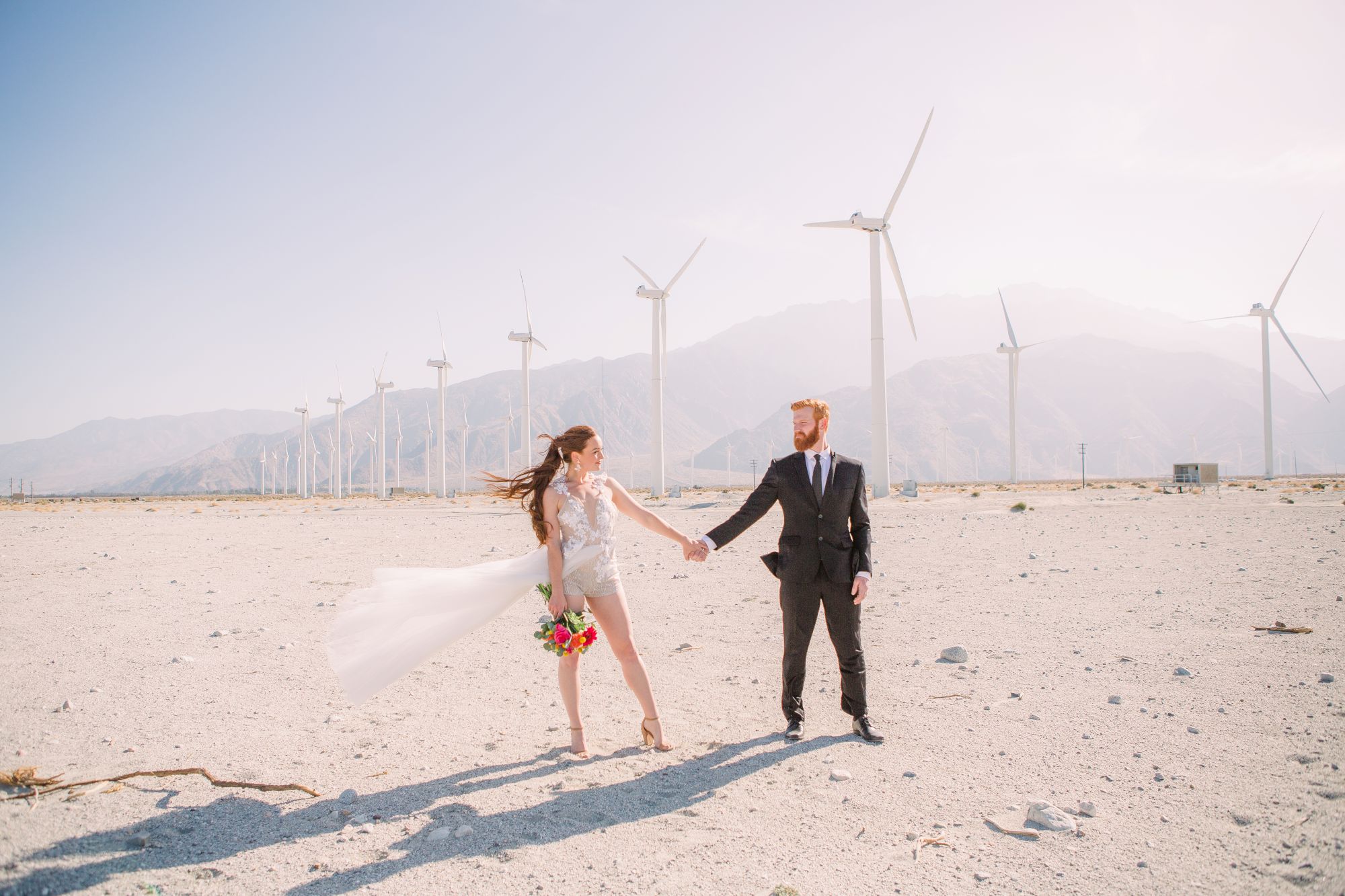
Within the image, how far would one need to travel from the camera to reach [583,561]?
19.9 feet

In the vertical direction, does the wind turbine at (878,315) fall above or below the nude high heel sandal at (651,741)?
above

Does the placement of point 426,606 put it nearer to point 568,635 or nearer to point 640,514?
point 568,635

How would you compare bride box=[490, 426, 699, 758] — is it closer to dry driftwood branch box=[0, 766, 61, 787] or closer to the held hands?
the held hands

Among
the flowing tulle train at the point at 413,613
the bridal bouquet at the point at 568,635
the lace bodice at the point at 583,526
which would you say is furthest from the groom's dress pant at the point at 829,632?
the flowing tulle train at the point at 413,613

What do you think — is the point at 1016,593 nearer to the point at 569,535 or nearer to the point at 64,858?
the point at 569,535

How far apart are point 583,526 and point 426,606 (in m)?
1.47

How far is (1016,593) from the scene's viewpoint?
12508 mm

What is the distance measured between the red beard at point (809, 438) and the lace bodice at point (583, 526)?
1687 millimetres

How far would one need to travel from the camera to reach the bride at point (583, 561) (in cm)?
607

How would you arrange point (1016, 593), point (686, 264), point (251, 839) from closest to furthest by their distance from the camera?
1. point (251, 839)
2. point (1016, 593)
3. point (686, 264)

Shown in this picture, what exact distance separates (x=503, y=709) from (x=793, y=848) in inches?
143

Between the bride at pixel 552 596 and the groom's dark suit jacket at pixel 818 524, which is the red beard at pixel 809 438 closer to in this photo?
the groom's dark suit jacket at pixel 818 524

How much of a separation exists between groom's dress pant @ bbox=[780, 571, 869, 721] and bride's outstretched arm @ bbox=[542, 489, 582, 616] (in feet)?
5.74

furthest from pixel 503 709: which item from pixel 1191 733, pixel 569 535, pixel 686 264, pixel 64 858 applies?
pixel 686 264
